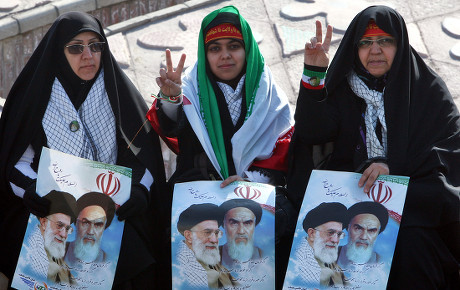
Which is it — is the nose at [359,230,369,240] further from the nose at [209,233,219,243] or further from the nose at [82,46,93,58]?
the nose at [82,46,93,58]

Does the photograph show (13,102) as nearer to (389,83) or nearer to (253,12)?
(389,83)

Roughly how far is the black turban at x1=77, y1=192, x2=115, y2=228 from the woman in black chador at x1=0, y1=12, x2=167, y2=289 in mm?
133

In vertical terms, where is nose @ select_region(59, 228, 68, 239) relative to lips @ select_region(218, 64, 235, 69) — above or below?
below

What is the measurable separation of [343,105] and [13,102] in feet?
5.01

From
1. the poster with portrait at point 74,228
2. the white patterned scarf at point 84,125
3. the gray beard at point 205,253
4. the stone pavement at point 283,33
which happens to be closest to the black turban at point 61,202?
the poster with portrait at point 74,228

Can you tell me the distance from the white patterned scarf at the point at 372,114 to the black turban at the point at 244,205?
1.93 feet

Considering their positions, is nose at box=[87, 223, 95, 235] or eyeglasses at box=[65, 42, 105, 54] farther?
eyeglasses at box=[65, 42, 105, 54]

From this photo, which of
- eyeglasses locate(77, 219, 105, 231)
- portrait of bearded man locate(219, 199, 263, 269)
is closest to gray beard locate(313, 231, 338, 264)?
portrait of bearded man locate(219, 199, 263, 269)

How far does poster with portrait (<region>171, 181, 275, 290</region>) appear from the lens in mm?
3055

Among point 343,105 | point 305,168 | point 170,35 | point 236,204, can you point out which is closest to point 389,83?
point 343,105

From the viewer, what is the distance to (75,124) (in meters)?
3.45

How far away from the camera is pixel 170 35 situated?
225 inches

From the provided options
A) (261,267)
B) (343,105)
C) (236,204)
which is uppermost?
(343,105)

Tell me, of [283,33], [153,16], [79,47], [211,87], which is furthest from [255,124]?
[153,16]
